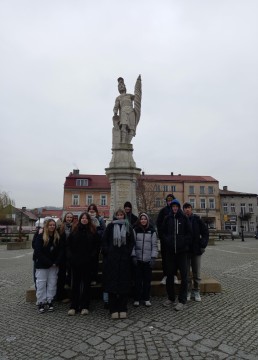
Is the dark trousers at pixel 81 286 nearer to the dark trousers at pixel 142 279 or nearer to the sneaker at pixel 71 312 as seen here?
the sneaker at pixel 71 312

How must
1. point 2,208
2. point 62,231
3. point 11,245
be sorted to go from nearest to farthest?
point 62,231
point 11,245
point 2,208

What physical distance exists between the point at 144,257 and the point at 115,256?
653 mm

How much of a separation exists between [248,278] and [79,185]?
43.5 metres

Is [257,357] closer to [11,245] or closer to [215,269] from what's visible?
[215,269]

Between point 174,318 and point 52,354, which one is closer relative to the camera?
point 52,354

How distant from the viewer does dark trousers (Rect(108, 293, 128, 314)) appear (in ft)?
16.9

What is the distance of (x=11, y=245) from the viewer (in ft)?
67.2

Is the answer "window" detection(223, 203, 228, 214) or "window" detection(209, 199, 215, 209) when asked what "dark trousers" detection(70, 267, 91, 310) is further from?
"window" detection(223, 203, 228, 214)

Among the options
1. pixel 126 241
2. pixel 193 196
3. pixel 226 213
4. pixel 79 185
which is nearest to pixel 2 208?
pixel 79 185

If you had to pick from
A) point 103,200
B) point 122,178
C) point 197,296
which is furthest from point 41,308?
point 103,200

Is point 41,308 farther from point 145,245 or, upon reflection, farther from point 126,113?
point 126,113

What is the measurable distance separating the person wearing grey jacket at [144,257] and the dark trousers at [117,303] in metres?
0.59

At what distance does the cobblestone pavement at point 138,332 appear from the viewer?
3.74m

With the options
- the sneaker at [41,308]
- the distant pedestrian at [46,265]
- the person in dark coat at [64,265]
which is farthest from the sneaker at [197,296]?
the sneaker at [41,308]
